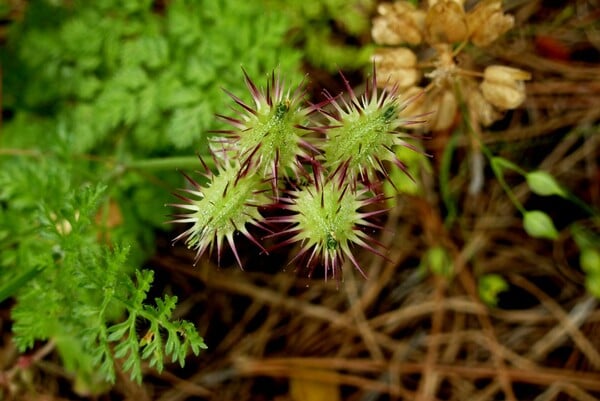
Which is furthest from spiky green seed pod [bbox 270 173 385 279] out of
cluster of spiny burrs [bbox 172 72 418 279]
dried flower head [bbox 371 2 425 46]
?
dried flower head [bbox 371 2 425 46]

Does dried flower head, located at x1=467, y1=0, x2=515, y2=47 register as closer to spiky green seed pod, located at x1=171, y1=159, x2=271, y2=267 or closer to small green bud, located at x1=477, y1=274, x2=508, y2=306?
spiky green seed pod, located at x1=171, y1=159, x2=271, y2=267

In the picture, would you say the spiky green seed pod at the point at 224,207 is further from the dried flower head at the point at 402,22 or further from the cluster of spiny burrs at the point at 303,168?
the dried flower head at the point at 402,22

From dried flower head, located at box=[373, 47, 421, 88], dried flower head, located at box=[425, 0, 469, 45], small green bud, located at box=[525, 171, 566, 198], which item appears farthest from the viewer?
small green bud, located at box=[525, 171, 566, 198]

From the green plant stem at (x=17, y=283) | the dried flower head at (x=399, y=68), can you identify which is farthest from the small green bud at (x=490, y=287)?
the green plant stem at (x=17, y=283)

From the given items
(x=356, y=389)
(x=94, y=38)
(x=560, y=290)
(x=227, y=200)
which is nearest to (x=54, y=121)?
(x=94, y=38)

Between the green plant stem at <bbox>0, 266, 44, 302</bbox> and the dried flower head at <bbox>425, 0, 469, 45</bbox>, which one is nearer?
the green plant stem at <bbox>0, 266, 44, 302</bbox>
